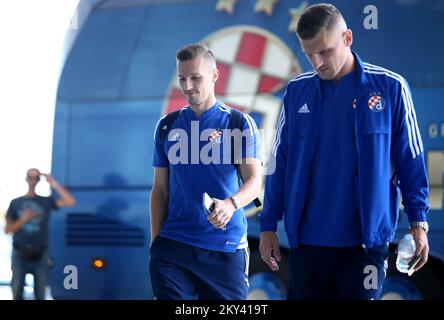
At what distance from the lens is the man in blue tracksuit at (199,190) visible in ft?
8.92

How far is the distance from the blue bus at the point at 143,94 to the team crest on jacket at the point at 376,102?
1817 millimetres

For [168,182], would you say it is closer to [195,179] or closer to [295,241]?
[195,179]

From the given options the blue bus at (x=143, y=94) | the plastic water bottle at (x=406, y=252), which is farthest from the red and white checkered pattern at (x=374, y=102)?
the blue bus at (x=143, y=94)

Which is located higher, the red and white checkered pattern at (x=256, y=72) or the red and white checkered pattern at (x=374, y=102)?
the red and white checkered pattern at (x=256, y=72)

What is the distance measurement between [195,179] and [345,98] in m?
0.65

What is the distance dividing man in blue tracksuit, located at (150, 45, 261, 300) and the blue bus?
1401 mm

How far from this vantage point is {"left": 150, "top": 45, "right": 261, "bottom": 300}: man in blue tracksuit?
2.72 meters

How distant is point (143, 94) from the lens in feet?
15.3

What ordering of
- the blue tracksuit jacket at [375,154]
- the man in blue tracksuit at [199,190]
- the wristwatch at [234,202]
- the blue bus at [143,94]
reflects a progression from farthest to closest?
1. the blue bus at [143,94]
2. the man in blue tracksuit at [199,190]
3. the wristwatch at [234,202]
4. the blue tracksuit jacket at [375,154]

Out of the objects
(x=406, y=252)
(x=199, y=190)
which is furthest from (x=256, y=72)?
(x=406, y=252)

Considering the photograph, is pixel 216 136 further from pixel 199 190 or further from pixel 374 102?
pixel 374 102

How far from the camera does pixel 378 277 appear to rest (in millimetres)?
2406

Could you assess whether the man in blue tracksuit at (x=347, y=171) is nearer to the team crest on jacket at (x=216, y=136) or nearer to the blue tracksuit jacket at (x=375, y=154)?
the blue tracksuit jacket at (x=375, y=154)

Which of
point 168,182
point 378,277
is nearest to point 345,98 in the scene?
point 378,277
